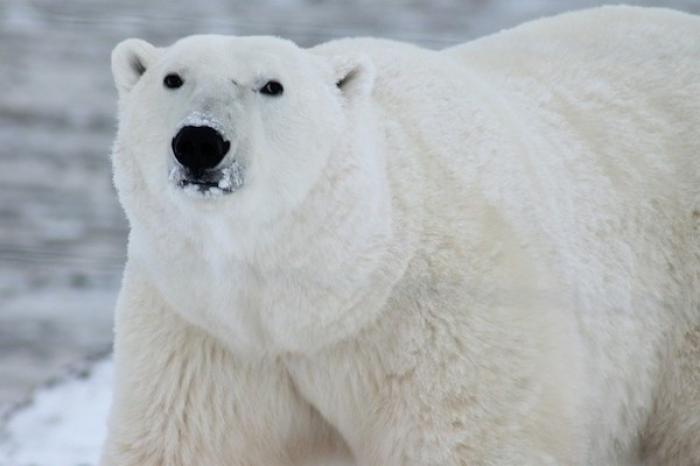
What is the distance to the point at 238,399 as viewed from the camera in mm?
2945

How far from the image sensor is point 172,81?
266 centimetres

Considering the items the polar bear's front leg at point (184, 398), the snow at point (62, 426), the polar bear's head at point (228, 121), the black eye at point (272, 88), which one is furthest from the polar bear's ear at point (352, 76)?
the snow at point (62, 426)

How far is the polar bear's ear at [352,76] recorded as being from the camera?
2840 mm

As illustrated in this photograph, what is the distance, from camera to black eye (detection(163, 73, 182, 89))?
2.65 meters

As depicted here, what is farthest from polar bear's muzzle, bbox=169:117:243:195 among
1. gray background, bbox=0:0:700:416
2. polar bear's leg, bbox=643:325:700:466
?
polar bear's leg, bbox=643:325:700:466

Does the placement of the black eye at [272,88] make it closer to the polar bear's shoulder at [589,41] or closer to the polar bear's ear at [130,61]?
the polar bear's ear at [130,61]

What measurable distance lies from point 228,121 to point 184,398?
2.38ft

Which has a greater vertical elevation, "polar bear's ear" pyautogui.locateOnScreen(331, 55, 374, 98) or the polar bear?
"polar bear's ear" pyautogui.locateOnScreen(331, 55, 374, 98)

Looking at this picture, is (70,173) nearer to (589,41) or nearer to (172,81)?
(589,41)

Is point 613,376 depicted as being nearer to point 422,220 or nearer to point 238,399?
point 422,220

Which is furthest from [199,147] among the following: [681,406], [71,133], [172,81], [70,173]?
[70,173]

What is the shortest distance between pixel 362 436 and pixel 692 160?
48.6 inches

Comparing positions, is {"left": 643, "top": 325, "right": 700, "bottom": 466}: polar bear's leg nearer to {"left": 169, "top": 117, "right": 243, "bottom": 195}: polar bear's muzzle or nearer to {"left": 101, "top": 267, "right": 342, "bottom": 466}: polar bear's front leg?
{"left": 101, "top": 267, "right": 342, "bottom": 466}: polar bear's front leg

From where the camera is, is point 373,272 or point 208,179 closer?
point 208,179
